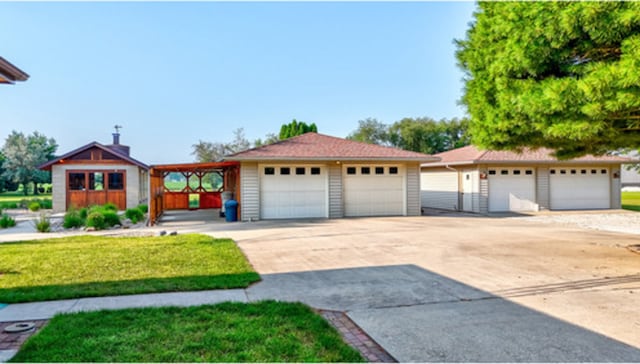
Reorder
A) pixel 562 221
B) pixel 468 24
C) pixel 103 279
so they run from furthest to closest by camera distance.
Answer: pixel 562 221
pixel 468 24
pixel 103 279

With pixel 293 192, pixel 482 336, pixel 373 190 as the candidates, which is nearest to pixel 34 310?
pixel 482 336

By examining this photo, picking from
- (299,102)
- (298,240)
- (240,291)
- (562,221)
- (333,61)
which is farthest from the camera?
(299,102)

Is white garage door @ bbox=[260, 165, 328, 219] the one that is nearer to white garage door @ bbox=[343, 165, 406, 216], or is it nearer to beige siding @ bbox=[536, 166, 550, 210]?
white garage door @ bbox=[343, 165, 406, 216]

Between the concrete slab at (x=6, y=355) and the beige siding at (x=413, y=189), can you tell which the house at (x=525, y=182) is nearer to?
the beige siding at (x=413, y=189)

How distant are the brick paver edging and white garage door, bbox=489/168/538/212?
16489mm

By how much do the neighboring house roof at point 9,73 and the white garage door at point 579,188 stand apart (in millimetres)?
21299

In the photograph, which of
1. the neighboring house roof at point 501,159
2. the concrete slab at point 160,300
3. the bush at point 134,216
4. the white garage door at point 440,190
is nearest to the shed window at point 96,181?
the bush at point 134,216

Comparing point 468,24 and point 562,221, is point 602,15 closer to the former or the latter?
point 468,24

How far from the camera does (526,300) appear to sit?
4.95m

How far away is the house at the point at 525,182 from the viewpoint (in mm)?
18672

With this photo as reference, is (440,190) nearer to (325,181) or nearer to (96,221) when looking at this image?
(325,181)

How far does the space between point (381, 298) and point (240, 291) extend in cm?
192

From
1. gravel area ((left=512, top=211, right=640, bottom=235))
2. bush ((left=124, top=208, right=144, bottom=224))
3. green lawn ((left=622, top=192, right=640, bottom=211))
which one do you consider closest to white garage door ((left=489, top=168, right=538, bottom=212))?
gravel area ((left=512, top=211, right=640, bottom=235))

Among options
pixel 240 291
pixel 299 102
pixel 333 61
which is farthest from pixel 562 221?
pixel 299 102
